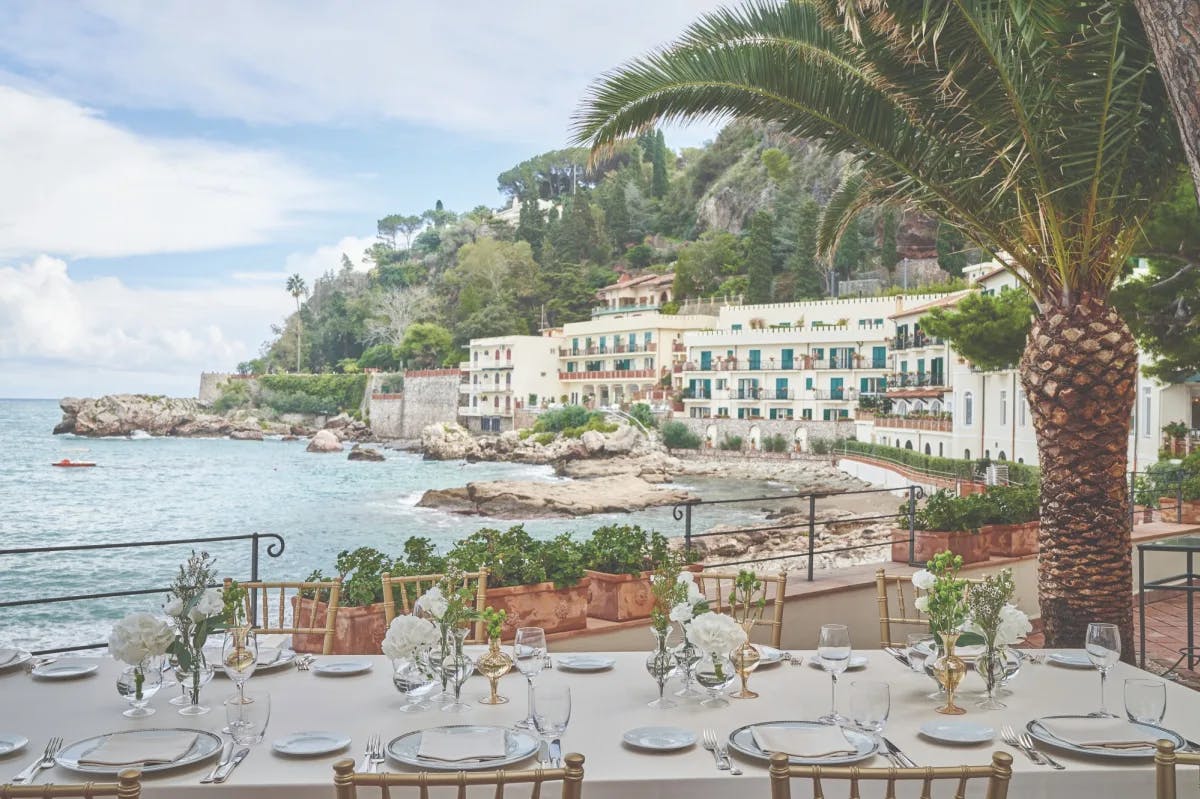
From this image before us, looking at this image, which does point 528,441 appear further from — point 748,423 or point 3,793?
point 3,793

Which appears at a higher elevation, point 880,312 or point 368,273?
point 368,273

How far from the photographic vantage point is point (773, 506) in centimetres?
3228

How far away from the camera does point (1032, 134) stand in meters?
4.80

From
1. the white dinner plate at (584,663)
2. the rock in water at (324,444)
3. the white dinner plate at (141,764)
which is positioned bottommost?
the rock in water at (324,444)

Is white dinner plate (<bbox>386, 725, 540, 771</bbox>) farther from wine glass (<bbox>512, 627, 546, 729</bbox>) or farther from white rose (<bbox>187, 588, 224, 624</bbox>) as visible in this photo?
white rose (<bbox>187, 588, 224, 624</bbox>)

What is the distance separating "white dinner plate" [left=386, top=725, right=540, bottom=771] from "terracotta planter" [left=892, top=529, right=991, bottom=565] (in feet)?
15.8

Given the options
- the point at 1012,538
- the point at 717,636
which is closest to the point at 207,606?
the point at 717,636

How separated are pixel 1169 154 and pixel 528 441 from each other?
46929 mm

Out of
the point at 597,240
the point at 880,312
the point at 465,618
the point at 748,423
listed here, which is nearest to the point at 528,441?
the point at 748,423

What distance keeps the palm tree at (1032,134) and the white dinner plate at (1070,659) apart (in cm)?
177

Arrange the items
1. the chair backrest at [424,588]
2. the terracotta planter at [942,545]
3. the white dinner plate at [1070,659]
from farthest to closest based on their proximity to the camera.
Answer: the terracotta planter at [942,545], the chair backrest at [424,588], the white dinner plate at [1070,659]

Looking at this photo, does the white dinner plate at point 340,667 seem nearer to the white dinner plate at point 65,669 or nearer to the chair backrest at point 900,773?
the white dinner plate at point 65,669

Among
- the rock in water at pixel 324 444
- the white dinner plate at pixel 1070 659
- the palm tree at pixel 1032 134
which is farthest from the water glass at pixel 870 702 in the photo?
the rock in water at pixel 324 444

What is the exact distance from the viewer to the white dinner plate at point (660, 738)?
2.37 m
